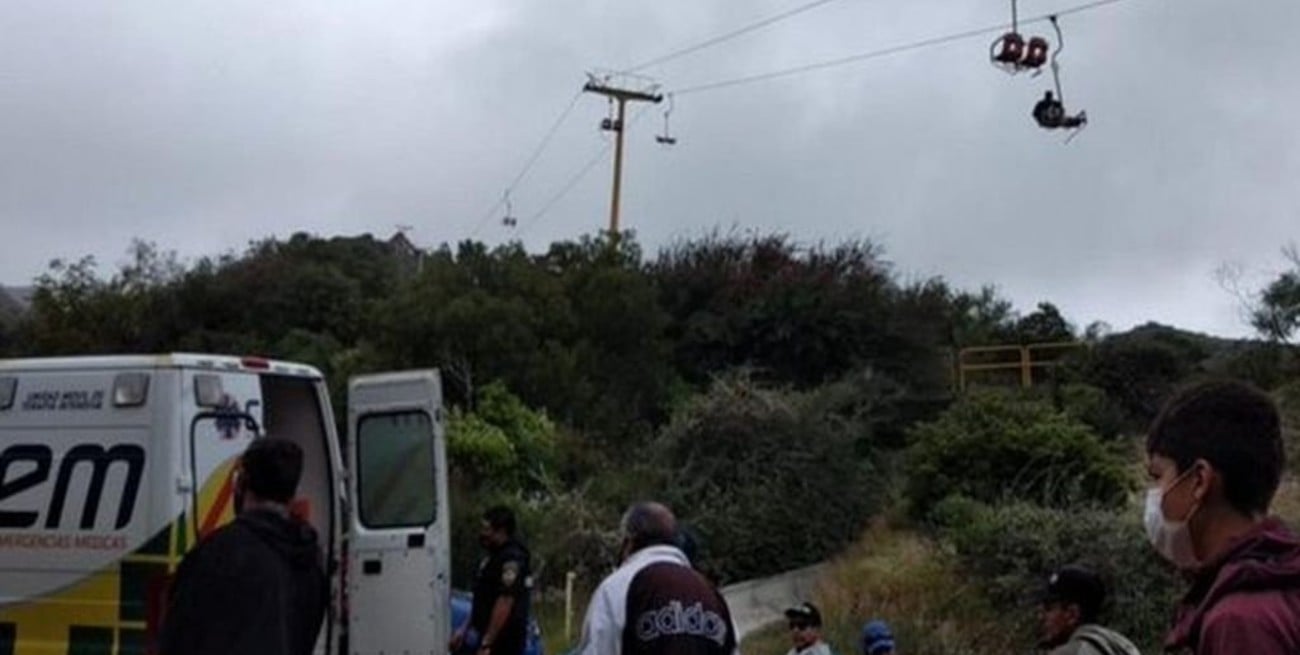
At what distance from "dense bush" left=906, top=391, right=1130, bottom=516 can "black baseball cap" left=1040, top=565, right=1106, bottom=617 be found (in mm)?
12732

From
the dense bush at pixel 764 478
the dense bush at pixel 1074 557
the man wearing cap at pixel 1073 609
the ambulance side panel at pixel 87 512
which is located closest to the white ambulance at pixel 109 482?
the ambulance side panel at pixel 87 512

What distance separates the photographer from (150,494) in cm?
795

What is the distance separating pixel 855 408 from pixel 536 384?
16.8 feet

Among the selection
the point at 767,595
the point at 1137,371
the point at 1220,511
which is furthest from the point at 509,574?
the point at 1137,371

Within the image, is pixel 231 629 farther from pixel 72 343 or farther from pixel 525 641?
pixel 72 343

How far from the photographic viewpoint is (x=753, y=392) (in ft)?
75.8

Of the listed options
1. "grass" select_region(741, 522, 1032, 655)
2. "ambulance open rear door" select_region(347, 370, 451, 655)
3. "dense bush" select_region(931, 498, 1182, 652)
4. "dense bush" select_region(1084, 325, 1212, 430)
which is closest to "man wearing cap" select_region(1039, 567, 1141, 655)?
"ambulance open rear door" select_region(347, 370, 451, 655)

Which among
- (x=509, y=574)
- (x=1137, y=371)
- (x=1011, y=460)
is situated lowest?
(x=509, y=574)

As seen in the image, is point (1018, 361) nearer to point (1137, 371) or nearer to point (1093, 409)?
point (1137, 371)

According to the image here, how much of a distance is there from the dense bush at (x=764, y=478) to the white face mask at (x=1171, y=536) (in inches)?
706

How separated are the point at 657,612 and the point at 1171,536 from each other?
123 inches

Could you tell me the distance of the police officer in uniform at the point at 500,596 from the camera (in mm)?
10203

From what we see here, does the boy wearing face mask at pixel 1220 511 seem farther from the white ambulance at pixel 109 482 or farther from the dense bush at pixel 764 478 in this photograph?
the dense bush at pixel 764 478

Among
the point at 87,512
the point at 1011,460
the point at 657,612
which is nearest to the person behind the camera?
the point at 657,612
